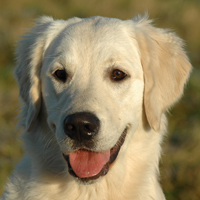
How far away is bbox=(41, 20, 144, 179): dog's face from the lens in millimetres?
2986

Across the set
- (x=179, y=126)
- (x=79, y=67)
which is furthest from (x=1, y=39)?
(x=79, y=67)

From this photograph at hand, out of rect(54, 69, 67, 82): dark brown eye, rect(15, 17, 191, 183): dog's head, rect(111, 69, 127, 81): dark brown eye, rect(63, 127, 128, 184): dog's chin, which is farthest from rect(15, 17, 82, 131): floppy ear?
rect(111, 69, 127, 81): dark brown eye

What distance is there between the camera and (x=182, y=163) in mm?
5418

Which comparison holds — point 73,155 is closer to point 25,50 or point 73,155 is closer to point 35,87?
point 35,87

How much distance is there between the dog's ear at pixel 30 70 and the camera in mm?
3471

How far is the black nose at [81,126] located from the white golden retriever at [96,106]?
10mm

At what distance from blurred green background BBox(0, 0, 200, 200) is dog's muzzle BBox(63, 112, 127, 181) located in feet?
3.56

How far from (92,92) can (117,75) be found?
0.34 m

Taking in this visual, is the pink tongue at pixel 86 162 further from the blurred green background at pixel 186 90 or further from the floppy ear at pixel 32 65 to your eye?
the blurred green background at pixel 186 90

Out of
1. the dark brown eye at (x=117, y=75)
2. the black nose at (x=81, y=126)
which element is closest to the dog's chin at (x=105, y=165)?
the black nose at (x=81, y=126)

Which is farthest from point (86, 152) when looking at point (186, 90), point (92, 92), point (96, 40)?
point (186, 90)

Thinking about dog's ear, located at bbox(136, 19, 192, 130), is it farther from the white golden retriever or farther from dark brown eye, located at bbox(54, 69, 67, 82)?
dark brown eye, located at bbox(54, 69, 67, 82)

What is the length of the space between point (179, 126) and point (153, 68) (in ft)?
11.3

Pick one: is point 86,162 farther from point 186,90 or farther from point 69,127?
point 186,90
